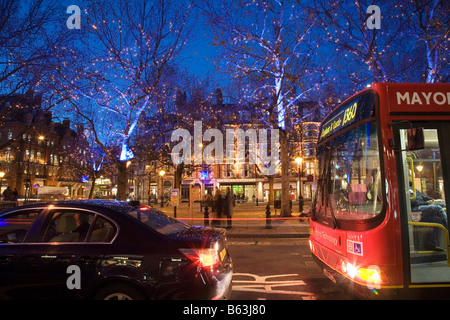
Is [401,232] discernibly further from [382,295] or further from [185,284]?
[185,284]

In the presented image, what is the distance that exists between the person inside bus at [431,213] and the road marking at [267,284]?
6.16ft

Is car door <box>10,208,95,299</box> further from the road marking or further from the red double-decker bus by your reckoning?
the red double-decker bus

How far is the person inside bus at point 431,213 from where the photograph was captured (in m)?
3.82

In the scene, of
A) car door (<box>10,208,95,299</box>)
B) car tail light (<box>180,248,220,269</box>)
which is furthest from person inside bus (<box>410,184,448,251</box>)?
car door (<box>10,208,95,299</box>)

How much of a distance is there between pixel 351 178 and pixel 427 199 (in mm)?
1227

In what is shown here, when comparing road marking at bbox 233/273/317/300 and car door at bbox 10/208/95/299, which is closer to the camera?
car door at bbox 10/208/95/299

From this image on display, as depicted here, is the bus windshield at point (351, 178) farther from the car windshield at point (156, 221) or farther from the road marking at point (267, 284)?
the car windshield at point (156, 221)

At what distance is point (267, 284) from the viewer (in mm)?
5074

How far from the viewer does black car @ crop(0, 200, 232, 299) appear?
3.01 m
